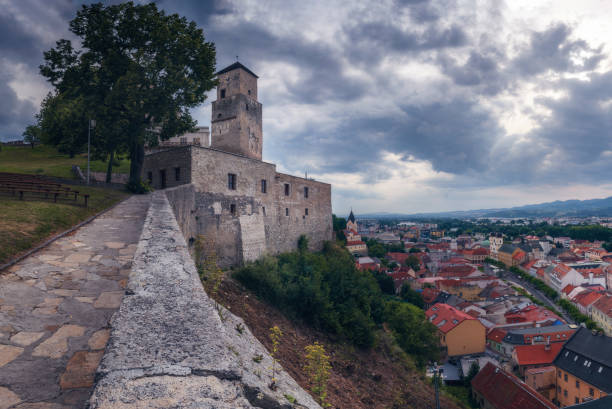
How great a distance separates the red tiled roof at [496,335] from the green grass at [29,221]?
41.8 metres

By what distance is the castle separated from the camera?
690 inches

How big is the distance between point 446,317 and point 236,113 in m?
32.2

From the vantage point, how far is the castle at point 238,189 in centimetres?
1753

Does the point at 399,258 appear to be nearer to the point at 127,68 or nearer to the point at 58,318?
the point at 127,68

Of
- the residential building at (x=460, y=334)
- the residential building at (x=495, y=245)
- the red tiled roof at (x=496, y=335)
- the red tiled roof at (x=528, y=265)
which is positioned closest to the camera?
the residential building at (x=460, y=334)

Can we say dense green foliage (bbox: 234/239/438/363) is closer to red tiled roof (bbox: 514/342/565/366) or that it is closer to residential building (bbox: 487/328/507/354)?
red tiled roof (bbox: 514/342/565/366)

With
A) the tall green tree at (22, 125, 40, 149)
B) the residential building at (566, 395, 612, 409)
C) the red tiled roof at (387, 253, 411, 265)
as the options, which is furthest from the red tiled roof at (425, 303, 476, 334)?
the tall green tree at (22, 125, 40, 149)

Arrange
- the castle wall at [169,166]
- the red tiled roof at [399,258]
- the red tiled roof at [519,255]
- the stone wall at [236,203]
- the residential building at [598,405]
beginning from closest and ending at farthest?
the stone wall at [236,203] < the castle wall at [169,166] < the residential building at [598,405] < the red tiled roof at [399,258] < the red tiled roof at [519,255]

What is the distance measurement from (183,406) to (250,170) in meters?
20.1

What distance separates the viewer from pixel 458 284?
59.1 metres

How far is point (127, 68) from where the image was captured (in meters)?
15.9

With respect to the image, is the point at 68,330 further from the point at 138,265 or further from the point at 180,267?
the point at 180,267

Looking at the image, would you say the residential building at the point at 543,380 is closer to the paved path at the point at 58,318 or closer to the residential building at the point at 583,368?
the residential building at the point at 583,368

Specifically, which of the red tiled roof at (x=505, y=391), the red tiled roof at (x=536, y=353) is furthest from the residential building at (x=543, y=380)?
the red tiled roof at (x=505, y=391)
